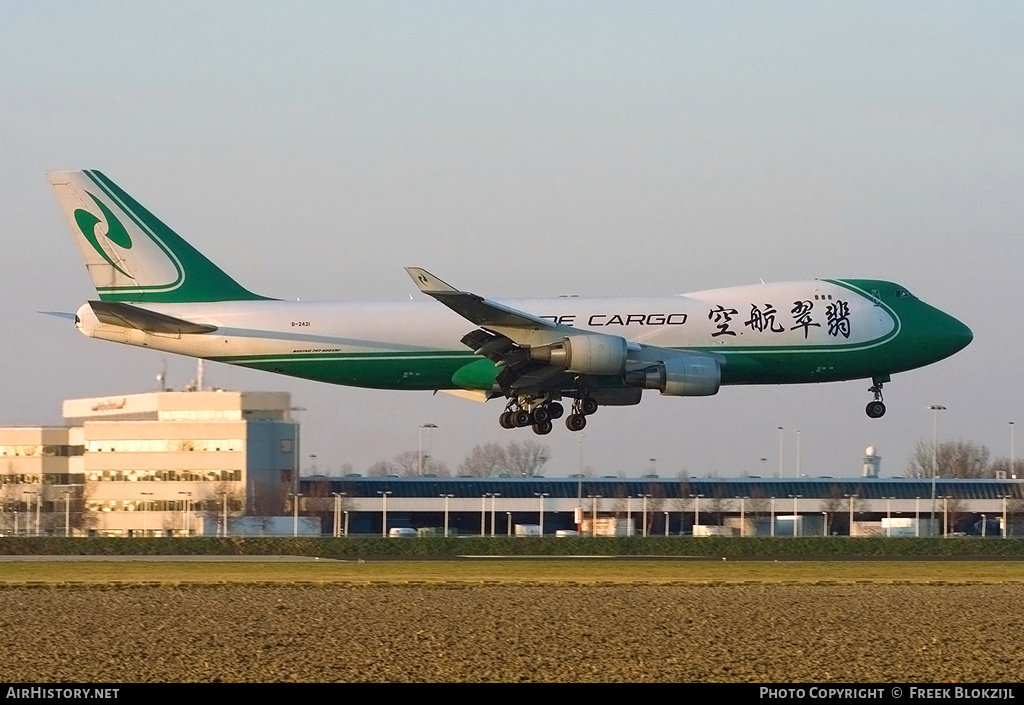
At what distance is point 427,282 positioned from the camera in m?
50.9

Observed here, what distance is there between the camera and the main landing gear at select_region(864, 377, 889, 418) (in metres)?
55.5

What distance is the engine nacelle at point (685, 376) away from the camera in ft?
172

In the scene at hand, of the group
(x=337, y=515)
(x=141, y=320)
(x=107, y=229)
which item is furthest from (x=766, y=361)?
(x=337, y=515)

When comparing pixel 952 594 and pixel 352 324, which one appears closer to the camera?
pixel 952 594

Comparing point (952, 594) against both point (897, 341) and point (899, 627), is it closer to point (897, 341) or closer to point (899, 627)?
point (899, 627)

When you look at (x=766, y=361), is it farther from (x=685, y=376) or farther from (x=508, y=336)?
(x=508, y=336)

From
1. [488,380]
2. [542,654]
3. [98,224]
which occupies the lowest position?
[542,654]

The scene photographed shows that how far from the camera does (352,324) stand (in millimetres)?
53938

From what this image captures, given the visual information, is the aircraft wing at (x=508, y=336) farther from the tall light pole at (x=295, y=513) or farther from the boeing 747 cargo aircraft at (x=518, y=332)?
the tall light pole at (x=295, y=513)

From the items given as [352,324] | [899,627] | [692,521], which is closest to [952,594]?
[899,627]

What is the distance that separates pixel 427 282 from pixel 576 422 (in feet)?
24.5

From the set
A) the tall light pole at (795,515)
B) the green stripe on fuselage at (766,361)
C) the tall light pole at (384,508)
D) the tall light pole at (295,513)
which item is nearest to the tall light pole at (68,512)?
the tall light pole at (795,515)

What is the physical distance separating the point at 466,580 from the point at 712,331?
1161 cm

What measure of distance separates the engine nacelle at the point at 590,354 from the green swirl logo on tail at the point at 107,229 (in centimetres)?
1490
